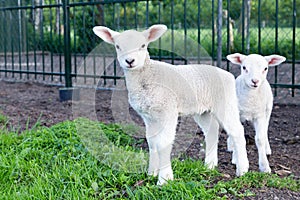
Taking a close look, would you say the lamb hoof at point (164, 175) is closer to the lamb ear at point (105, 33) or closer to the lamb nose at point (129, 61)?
the lamb nose at point (129, 61)

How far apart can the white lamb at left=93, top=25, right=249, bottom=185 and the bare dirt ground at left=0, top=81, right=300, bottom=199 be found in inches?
16.0

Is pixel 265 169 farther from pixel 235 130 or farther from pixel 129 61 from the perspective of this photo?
pixel 129 61

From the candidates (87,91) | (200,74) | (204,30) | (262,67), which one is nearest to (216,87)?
(200,74)

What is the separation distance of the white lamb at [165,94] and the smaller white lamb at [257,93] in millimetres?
A: 187

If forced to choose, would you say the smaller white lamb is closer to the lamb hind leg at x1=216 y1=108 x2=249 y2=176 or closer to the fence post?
the lamb hind leg at x1=216 y1=108 x2=249 y2=176

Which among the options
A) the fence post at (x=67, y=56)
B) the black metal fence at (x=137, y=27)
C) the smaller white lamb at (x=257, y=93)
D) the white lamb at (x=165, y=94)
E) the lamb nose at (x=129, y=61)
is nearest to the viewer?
the lamb nose at (x=129, y=61)

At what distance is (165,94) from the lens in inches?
106

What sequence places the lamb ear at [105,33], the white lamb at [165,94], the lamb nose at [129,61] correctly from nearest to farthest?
1. the lamb nose at [129,61]
2. the white lamb at [165,94]
3. the lamb ear at [105,33]

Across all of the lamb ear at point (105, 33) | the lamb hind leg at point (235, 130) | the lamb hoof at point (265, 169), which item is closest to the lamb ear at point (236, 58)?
the lamb hind leg at point (235, 130)

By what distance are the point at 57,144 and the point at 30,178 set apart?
1.65 ft

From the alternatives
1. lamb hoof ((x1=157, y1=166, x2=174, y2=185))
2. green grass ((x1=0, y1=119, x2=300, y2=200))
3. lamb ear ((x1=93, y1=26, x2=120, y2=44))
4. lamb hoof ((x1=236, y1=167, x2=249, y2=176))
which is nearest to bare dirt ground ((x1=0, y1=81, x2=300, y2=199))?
Answer: lamb hoof ((x1=236, y1=167, x2=249, y2=176))

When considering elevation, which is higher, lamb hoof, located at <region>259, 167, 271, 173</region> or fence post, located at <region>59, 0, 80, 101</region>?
fence post, located at <region>59, 0, 80, 101</region>

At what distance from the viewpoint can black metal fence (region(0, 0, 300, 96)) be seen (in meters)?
5.41

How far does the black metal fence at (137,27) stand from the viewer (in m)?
5.41
